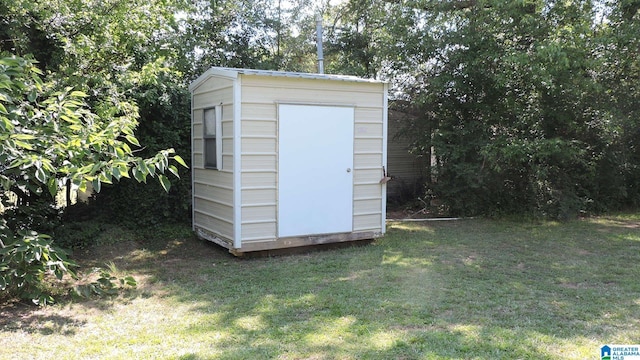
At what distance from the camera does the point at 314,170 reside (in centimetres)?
580

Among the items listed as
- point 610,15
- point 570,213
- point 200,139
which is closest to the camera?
point 200,139

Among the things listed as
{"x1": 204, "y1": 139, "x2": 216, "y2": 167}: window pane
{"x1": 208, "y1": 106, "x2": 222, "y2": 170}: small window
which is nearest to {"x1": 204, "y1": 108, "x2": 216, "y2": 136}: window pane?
{"x1": 208, "y1": 106, "x2": 222, "y2": 170}: small window

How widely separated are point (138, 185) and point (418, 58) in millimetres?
5246

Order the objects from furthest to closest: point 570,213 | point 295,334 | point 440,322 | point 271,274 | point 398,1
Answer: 1. point 398,1
2. point 570,213
3. point 271,274
4. point 440,322
5. point 295,334

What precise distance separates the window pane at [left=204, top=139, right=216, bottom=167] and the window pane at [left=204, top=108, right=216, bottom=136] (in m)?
0.10

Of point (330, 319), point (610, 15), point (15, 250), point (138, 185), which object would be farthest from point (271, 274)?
point (610, 15)

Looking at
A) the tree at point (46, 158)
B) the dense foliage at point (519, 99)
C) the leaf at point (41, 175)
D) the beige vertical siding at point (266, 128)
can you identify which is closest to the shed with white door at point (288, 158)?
the beige vertical siding at point (266, 128)

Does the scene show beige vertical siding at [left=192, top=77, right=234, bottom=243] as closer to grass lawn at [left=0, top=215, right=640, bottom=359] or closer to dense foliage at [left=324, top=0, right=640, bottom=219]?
grass lawn at [left=0, top=215, right=640, bottom=359]

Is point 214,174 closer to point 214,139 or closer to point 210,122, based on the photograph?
point 214,139

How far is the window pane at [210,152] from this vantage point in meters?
6.06

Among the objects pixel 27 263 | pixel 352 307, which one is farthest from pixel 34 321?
pixel 352 307

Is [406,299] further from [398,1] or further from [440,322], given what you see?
[398,1]

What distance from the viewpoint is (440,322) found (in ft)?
11.6

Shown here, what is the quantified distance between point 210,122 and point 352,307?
3.24 meters
